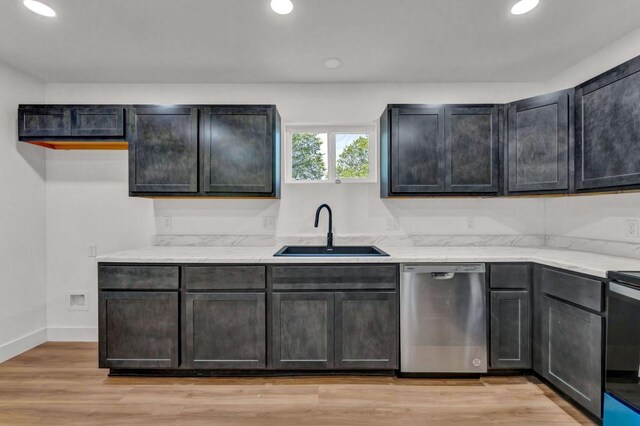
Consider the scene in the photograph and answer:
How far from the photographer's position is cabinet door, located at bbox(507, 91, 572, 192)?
2300 millimetres

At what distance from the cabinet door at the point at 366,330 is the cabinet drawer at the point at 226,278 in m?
0.60

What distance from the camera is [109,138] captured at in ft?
8.62

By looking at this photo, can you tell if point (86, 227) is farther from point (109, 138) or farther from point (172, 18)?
point (172, 18)

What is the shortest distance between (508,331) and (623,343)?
28.8 inches

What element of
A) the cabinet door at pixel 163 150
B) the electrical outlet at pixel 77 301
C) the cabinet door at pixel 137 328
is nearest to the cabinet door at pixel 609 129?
the cabinet door at pixel 163 150

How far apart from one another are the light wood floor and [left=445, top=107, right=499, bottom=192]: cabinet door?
1.52 metres

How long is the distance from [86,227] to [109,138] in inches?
38.4

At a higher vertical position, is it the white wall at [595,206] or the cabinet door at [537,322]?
the white wall at [595,206]

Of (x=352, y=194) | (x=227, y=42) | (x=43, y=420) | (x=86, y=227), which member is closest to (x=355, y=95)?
(x=352, y=194)

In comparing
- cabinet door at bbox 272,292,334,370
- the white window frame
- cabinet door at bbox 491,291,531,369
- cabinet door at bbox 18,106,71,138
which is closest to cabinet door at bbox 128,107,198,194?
cabinet door at bbox 18,106,71,138

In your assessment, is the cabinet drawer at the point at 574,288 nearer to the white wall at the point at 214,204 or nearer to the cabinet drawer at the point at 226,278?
the white wall at the point at 214,204

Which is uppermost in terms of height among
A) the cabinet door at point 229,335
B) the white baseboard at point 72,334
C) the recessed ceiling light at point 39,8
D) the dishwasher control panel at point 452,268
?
the recessed ceiling light at point 39,8

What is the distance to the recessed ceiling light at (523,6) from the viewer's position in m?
1.85

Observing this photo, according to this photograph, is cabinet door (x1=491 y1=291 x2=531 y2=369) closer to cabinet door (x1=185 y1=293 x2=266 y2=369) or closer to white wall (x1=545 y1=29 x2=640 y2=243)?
white wall (x1=545 y1=29 x2=640 y2=243)
